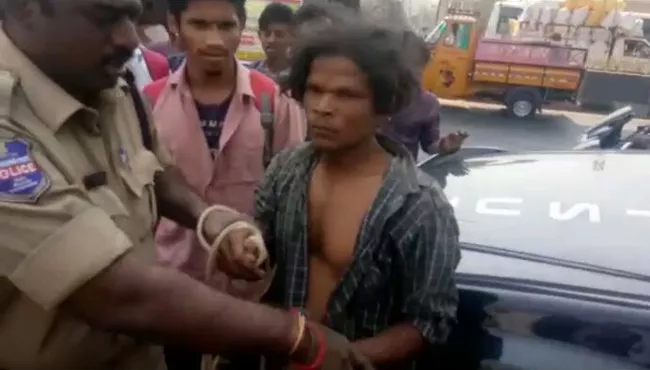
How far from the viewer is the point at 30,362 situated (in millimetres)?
1567

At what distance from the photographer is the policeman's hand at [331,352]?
157 centimetres

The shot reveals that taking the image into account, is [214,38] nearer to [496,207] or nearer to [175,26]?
[175,26]

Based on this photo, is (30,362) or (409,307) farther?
(409,307)

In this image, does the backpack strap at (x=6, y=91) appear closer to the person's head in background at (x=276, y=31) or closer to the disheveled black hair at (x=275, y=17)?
the person's head in background at (x=276, y=31)

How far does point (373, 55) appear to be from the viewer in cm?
194

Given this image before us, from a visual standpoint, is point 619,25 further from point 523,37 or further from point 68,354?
point 68,354

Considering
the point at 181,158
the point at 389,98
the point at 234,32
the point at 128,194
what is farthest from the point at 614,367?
the point at 234,32

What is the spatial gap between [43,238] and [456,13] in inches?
646

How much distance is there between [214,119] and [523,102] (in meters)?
13.1

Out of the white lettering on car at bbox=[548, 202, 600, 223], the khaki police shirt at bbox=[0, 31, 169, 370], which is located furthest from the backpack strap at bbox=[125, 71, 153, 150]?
the white lettering on car at bbox=[548, 202, 600, 223]

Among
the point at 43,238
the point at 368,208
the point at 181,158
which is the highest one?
the point at 43,238

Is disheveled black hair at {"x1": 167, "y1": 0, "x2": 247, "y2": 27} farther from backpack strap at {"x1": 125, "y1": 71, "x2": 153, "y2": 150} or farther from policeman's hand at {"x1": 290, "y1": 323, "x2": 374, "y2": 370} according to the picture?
policeman's hand at {"x1": 290, "y1": 323, "x2": 374, "y2": 370}

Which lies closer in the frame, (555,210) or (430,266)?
(430,266)

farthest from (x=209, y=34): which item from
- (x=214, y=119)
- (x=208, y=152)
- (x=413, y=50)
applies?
(x=413, y=50)
